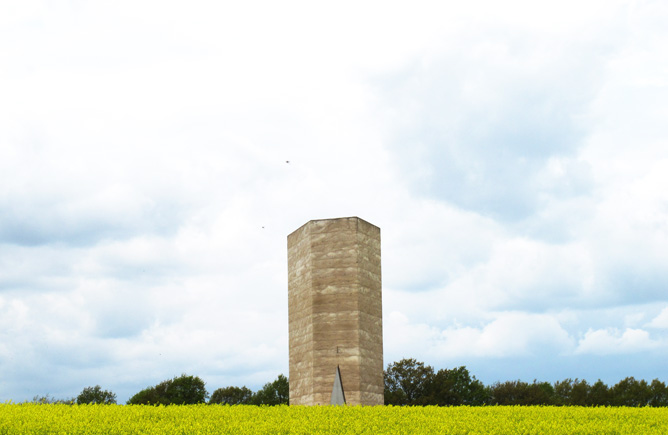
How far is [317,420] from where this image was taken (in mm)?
16609

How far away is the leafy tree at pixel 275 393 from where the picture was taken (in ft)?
221

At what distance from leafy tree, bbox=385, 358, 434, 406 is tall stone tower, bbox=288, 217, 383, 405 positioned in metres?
35.8

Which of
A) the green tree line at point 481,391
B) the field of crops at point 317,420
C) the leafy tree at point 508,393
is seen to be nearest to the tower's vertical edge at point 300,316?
the field of crops at point 317,420

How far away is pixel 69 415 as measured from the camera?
16.4 metres

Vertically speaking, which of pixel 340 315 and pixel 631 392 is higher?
pixel 340 315

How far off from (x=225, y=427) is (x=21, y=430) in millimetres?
4574

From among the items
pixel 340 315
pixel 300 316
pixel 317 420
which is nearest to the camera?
pixel 317 420

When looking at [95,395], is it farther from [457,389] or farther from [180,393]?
[457,389]

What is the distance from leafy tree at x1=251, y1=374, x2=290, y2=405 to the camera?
221 ft

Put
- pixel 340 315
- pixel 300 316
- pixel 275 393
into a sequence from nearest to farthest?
1. pixel 340 315
2. pixel 300 316
3. pixel 275 393

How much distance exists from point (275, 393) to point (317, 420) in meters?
55.1

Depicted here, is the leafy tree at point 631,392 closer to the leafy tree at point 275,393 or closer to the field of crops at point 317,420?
the leafy tree at point 275,393

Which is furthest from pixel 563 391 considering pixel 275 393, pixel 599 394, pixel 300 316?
pixel 300 316

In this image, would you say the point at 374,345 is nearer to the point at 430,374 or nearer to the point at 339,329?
the point at 339,329
